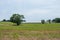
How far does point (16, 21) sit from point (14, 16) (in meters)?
8.06

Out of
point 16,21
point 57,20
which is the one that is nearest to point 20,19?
point 16,21

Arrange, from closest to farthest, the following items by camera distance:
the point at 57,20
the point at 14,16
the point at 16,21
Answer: the point at 16,21
the point at 14,16
the point at 57,20

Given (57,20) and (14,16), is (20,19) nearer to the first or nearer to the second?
(14,16)

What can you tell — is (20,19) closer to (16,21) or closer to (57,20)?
(16,21)

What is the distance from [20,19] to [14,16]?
26.0 feet

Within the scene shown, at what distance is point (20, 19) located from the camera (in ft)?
307

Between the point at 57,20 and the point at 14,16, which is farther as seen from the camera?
the point at 57,20

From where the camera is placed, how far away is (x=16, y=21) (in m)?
93.0

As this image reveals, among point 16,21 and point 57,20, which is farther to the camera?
point 57,20

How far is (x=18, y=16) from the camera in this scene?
9675 centimetres

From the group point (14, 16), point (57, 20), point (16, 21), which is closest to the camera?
point (16, 21)

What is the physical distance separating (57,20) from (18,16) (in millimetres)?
38283

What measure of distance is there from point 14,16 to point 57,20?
119 ft

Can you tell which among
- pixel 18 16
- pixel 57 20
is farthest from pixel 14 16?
pixel 57 20
